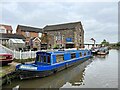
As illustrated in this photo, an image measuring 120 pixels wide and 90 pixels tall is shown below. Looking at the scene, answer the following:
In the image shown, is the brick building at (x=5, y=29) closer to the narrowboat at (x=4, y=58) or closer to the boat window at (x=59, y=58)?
the narrowboat at (x=4, y=58)

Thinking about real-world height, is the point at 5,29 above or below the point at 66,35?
above

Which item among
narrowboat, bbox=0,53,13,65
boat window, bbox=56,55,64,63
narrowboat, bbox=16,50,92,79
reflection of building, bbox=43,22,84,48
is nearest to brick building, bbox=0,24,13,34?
reflection of building, bbox=43,22,84,48

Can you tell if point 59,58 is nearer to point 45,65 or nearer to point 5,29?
point 45,65

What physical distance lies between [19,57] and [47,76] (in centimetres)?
507

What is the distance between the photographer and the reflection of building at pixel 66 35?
1630 inches

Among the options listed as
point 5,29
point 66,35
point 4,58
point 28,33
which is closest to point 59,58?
point 4,58

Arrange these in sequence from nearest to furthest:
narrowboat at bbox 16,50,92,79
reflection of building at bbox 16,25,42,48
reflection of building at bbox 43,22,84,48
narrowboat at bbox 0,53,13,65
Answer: narrowboat at bbox 16,50,92,79
narrowboat at bbox 0,53,13,65
reflection of building at bbox 16,25,42,48
reflection of building at bbox 43,22,84,48

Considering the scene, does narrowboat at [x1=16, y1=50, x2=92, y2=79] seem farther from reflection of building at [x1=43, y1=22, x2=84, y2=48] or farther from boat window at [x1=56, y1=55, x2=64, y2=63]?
reflection of building at [x1=43, y1=22, x2=84, y2=48]

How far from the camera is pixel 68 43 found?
41875mm

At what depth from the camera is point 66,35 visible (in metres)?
42.1

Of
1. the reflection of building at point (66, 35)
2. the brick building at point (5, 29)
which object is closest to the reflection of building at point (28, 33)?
the brick building at point (5, 29)

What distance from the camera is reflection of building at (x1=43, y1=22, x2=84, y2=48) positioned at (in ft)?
136

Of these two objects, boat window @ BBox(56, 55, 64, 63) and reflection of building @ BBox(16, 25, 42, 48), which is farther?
reflection of building @ BBox(16, 25, 42, 48)

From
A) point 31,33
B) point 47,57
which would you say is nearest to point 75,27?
point 31,33
